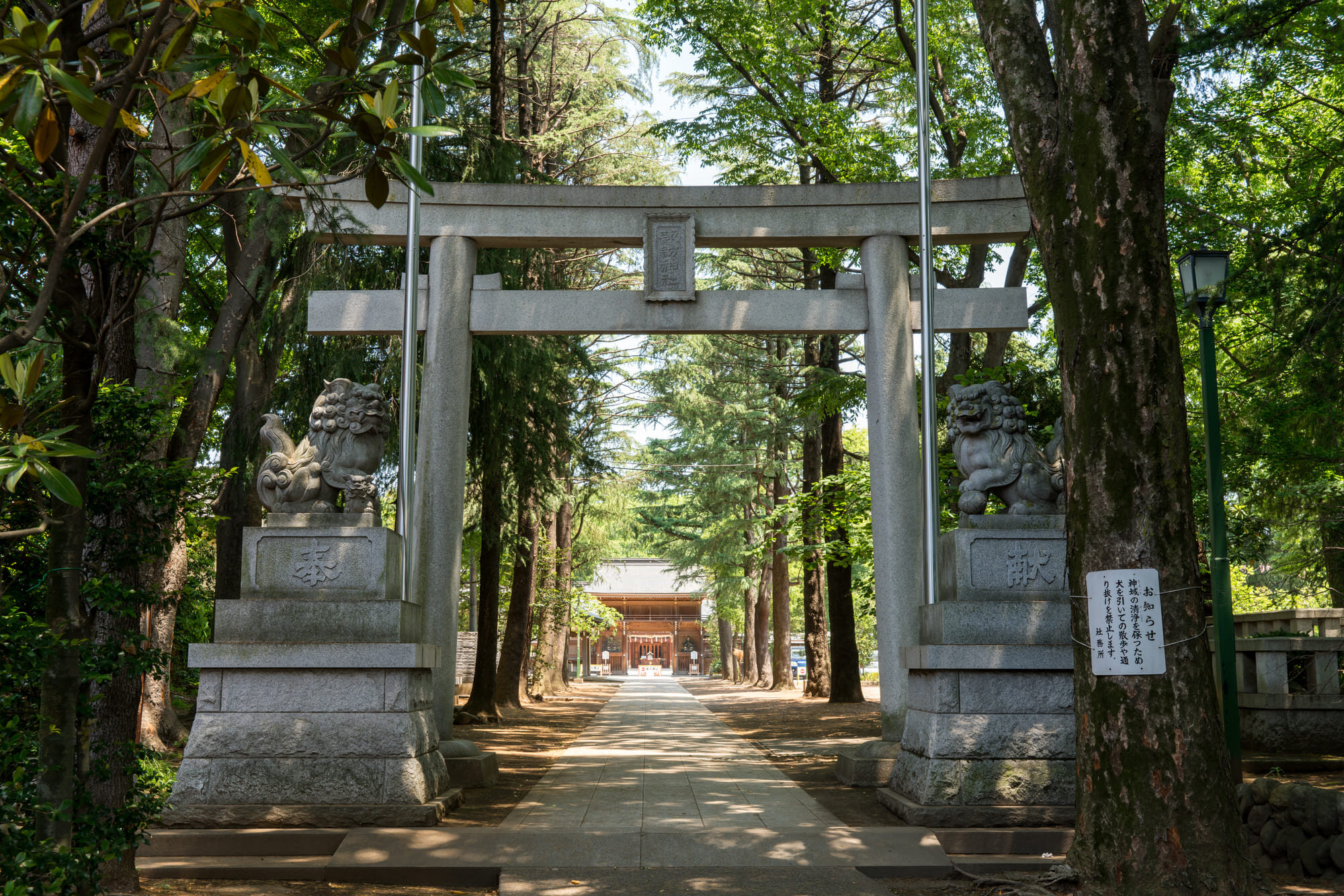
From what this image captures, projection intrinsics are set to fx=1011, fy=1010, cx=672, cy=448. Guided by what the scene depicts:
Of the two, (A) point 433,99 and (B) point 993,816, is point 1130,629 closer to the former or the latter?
(B) point 993,816

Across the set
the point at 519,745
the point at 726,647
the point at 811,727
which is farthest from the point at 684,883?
the point at 726,647

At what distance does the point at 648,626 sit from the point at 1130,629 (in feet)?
184

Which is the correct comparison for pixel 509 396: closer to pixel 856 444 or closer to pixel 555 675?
pixel 555 675

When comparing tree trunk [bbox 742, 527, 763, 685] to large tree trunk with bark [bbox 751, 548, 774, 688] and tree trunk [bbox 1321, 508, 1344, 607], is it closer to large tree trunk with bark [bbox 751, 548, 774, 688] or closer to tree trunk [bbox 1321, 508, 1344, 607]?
large tree trunk with bark [bbox 751, 548, 774, 688]

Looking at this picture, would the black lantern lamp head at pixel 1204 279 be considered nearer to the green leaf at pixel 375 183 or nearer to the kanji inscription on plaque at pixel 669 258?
the kanji inscription on plaque at pixel 669 258

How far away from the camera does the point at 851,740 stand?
43.3 feet

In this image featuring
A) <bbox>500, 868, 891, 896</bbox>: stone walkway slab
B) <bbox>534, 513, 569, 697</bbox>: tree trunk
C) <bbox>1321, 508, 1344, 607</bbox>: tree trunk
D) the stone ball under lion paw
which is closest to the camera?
<bbox>500, 868, 891, 896</bbox>: stone walkway slab

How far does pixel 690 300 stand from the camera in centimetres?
933

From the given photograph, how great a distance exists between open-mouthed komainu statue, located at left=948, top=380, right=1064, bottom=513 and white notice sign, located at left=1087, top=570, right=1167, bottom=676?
2.62 metres

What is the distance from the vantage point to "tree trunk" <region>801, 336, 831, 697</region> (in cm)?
1914

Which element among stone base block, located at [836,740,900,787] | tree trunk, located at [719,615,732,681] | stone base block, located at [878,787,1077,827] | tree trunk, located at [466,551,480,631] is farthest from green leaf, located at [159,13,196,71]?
tree trunk, located at [719,615,732,681]

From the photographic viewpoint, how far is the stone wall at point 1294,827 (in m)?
6.21

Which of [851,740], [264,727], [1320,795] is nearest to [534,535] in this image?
[851,740]

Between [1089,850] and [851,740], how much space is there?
8185 millimetres
